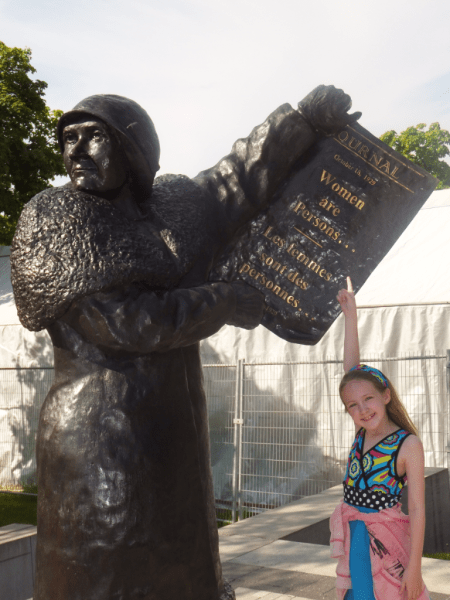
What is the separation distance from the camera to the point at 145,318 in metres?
1.87

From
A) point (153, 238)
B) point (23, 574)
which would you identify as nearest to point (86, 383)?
point (153, 238)

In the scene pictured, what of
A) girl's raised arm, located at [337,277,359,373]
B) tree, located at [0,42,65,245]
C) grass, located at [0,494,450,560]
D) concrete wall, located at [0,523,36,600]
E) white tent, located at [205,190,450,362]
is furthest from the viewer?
tree, located at [0,42,65,245]

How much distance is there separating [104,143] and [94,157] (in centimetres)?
5

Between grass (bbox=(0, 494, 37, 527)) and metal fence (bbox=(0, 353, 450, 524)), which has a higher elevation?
metal fence (bbox=(0, 353, 450, 524))

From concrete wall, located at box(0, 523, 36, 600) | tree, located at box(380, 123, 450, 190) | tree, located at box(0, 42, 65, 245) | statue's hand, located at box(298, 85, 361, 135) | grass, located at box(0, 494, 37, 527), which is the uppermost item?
tree, located at box(380, 123, 450, 190)

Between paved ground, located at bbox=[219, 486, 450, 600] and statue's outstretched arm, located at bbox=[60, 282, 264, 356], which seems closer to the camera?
statue's outstretched arm, located at bbox=[60, 282, 264, 356]

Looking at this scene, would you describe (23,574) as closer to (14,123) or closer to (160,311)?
(160,311)

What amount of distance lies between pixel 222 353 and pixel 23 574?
4.87 m

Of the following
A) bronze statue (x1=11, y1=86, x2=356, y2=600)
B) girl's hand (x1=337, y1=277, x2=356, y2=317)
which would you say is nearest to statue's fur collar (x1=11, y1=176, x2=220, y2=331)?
bronze statue (x1=11, y1=86, x2=356, y2=600)

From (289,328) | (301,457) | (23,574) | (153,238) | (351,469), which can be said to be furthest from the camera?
(301,457)

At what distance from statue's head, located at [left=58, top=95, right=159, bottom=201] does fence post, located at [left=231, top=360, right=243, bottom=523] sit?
20.1ft

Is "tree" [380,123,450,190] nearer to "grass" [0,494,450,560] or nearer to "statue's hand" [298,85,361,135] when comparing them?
"grass" [0,494,450,560]

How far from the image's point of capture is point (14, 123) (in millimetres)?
15016

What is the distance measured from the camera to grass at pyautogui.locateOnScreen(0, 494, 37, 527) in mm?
8172
